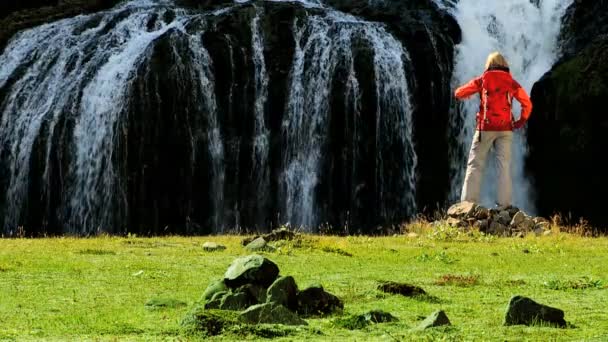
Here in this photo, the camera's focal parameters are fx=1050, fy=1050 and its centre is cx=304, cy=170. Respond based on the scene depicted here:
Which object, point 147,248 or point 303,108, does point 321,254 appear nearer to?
point 147,248

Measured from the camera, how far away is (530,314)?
10602mm

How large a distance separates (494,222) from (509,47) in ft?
51.9

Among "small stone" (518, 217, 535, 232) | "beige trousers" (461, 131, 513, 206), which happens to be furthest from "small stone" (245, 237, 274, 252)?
"beige trousers" (461, 131, 513, 206)

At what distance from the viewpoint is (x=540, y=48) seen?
39688mm

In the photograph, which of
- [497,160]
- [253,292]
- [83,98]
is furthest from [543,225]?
[83,98]

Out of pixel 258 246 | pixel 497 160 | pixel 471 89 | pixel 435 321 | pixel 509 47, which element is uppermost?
pixel 509 47

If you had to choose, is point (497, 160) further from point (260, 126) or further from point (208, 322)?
point (208, 322)

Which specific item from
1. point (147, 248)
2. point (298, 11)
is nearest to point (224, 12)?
point (298, 11)

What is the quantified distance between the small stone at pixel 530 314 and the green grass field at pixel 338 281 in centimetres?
17

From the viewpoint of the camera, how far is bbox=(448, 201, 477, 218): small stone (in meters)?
25.7

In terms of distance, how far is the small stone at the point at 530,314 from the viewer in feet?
34.6

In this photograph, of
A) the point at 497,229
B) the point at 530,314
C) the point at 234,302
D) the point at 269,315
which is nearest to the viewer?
the point at 269,315

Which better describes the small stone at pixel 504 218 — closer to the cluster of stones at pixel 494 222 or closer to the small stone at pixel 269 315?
the cluster of stones at pixel 494 222

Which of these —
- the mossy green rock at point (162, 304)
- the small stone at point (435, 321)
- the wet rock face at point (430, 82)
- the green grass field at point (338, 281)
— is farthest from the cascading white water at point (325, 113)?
the small stone at point (435, 321)
